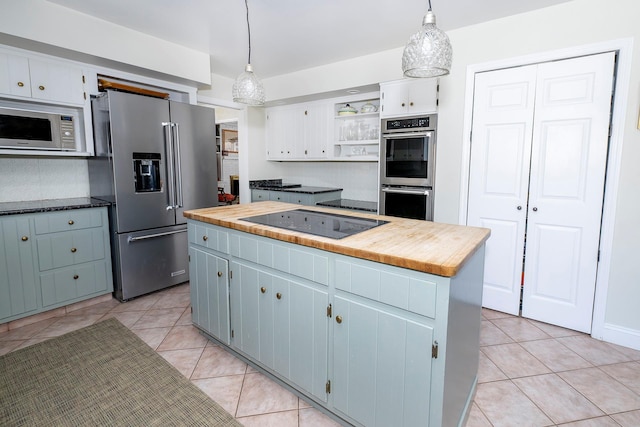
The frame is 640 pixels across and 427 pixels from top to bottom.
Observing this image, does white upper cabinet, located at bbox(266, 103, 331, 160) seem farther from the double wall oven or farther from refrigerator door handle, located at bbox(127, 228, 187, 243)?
refrigerator door handle, located at bbox(127, 228, 187, 243)

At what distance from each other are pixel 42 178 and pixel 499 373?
420cm

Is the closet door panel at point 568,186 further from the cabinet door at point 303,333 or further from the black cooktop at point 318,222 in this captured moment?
the cabinet door at point 303,333

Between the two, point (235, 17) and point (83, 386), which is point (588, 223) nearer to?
point (235, 17)

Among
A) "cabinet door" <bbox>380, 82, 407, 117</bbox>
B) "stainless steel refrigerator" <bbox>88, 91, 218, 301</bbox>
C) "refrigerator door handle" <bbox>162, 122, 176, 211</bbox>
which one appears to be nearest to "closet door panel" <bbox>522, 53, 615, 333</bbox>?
"cabinet door" <bbox>380, 82, 407, 117</bbox>

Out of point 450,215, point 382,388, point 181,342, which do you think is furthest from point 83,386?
point 450,215

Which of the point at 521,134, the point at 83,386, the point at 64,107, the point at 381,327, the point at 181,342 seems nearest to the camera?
the point at 381,327

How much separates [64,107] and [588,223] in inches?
182

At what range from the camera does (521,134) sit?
2711 mm

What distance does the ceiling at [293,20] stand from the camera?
2.52 m

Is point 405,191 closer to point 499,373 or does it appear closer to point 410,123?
point 410,123

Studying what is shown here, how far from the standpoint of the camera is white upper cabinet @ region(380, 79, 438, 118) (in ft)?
10.1

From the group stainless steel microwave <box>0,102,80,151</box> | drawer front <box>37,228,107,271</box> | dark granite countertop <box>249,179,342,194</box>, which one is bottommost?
drawer front <box>37,228,107,271</box>

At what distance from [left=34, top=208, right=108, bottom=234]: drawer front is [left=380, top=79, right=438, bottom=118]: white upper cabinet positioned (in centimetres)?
296

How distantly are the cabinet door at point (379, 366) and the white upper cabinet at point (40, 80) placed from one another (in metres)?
3.10
